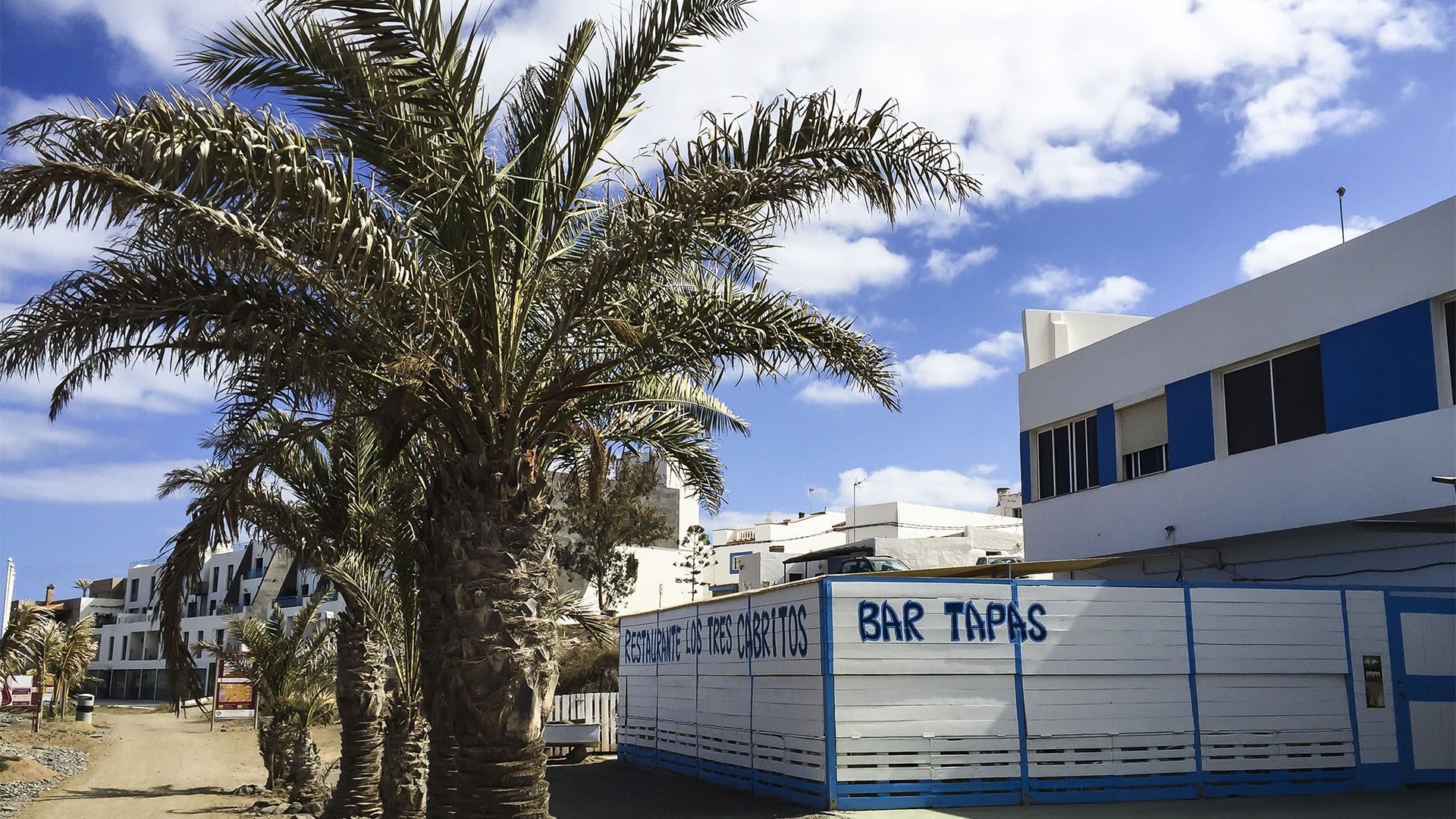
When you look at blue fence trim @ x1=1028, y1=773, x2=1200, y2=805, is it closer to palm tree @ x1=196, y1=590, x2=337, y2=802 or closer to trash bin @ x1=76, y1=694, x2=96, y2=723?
palm tree @ x1=196, y1=590, x2=337, y2=802

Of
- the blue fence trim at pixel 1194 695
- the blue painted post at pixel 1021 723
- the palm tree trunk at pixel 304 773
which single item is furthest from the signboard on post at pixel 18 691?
the blue fence trim at pixel 1194 695

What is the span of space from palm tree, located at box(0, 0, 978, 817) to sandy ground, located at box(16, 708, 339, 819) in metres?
11.7

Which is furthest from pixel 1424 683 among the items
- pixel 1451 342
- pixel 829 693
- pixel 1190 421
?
pixel 829 693

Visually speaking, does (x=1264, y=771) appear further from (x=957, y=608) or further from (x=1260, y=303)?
(x=1260, y=303)

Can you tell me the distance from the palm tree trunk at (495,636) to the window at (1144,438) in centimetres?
1278

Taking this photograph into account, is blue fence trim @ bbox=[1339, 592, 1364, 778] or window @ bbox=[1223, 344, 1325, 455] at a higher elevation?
window @ bbox=[1223, 344, 1325, 455]

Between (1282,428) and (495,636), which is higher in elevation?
(1282,428)

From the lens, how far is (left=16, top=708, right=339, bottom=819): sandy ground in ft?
59.8

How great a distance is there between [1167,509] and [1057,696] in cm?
673

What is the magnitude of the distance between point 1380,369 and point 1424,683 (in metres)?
3.98

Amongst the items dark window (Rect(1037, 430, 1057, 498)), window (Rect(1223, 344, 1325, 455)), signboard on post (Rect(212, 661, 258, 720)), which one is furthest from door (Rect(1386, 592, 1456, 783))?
signboard on post (Rect(212, 661, 258, 720))

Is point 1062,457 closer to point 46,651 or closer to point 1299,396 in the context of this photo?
point 1299,396

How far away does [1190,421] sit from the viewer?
56.9ft

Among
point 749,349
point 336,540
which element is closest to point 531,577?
point 749,349
